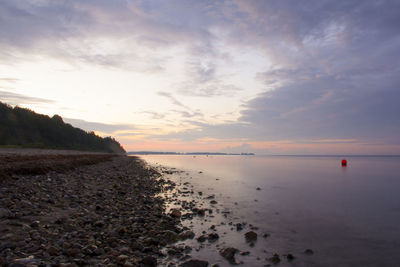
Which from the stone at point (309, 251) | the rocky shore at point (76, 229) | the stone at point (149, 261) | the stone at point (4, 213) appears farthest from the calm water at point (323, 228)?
the stone at point (4, 213)

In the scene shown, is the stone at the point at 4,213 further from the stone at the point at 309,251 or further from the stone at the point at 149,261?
the stone at the point at 309,251

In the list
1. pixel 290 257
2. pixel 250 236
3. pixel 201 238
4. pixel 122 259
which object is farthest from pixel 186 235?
pixel 290 257

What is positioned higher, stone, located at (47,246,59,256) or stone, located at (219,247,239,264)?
stone, located at (47,246,59,256)

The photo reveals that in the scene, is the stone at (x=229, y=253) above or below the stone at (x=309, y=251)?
above

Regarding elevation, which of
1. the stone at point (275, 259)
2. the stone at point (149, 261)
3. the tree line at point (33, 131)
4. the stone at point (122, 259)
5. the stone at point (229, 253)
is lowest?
the stone at point (275, 259)

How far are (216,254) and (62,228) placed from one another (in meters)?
5.62

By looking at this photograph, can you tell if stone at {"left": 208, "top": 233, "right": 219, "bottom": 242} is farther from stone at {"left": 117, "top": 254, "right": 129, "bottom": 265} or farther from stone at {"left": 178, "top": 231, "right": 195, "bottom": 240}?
stone at {"left": 117, "top": 254, "right": 129, "bottom": 265}

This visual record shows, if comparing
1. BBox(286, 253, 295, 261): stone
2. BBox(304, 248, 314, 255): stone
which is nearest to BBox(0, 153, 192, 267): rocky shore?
BBox(286, 253, 295, 261): stone

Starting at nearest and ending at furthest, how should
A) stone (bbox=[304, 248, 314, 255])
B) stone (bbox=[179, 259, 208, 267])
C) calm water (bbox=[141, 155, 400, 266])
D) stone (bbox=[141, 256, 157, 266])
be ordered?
stone (bbox=[141, 256, 157, 266])
stone (bbox=[179, 259, 208, 267])
calm water (bbox=[141, 155, 400, 266])
stone (bbox=[304, 248, 314, 255])

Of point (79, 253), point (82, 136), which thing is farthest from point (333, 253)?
point (82, 136)

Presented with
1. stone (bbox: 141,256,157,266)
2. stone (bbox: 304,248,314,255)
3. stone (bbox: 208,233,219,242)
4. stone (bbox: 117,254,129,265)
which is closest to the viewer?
stone (bbox: 117,254,129,265)

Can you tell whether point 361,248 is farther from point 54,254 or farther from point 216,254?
point 54,254

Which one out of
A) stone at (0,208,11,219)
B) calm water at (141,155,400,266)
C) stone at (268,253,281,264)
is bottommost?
calm water at (141,155,400,266)

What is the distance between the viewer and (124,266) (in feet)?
21.0
